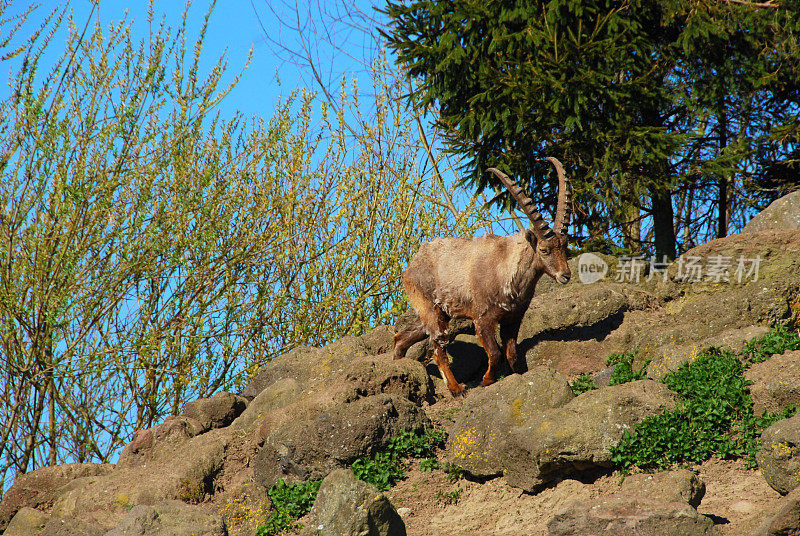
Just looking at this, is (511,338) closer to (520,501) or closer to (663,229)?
(520,501)

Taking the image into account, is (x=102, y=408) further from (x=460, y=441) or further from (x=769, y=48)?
(x=769, y=48)

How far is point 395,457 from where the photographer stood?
8578 millimetres

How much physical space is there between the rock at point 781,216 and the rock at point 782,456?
572 cm

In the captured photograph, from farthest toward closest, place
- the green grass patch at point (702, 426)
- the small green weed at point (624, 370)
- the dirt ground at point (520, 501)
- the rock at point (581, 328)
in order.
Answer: the rock at point (581, 328) → the small green weed at point (624, 370) → the green grass patch at point (702, 426) → the dirt ground at point (520, 501)

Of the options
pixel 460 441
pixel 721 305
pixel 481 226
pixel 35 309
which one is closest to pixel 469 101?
pixel 481 226

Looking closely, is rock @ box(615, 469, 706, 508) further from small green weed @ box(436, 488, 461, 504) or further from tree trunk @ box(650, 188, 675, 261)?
tree trunk @ box(650, 188, 675, 261)

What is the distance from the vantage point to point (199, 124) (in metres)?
13.7

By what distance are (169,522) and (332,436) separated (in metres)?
2.11

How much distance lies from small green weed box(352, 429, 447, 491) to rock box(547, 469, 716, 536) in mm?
2578

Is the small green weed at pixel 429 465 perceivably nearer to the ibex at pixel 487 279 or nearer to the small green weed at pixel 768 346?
the ibex at pixel 487 279

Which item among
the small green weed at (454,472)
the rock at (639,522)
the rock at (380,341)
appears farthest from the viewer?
the rock at (380,341)

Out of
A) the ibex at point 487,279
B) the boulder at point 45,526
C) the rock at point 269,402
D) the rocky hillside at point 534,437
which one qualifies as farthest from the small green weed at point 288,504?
the ibex at point 487,279

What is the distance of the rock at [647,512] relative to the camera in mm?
5801

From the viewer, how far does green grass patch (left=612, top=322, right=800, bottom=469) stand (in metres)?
7.24
